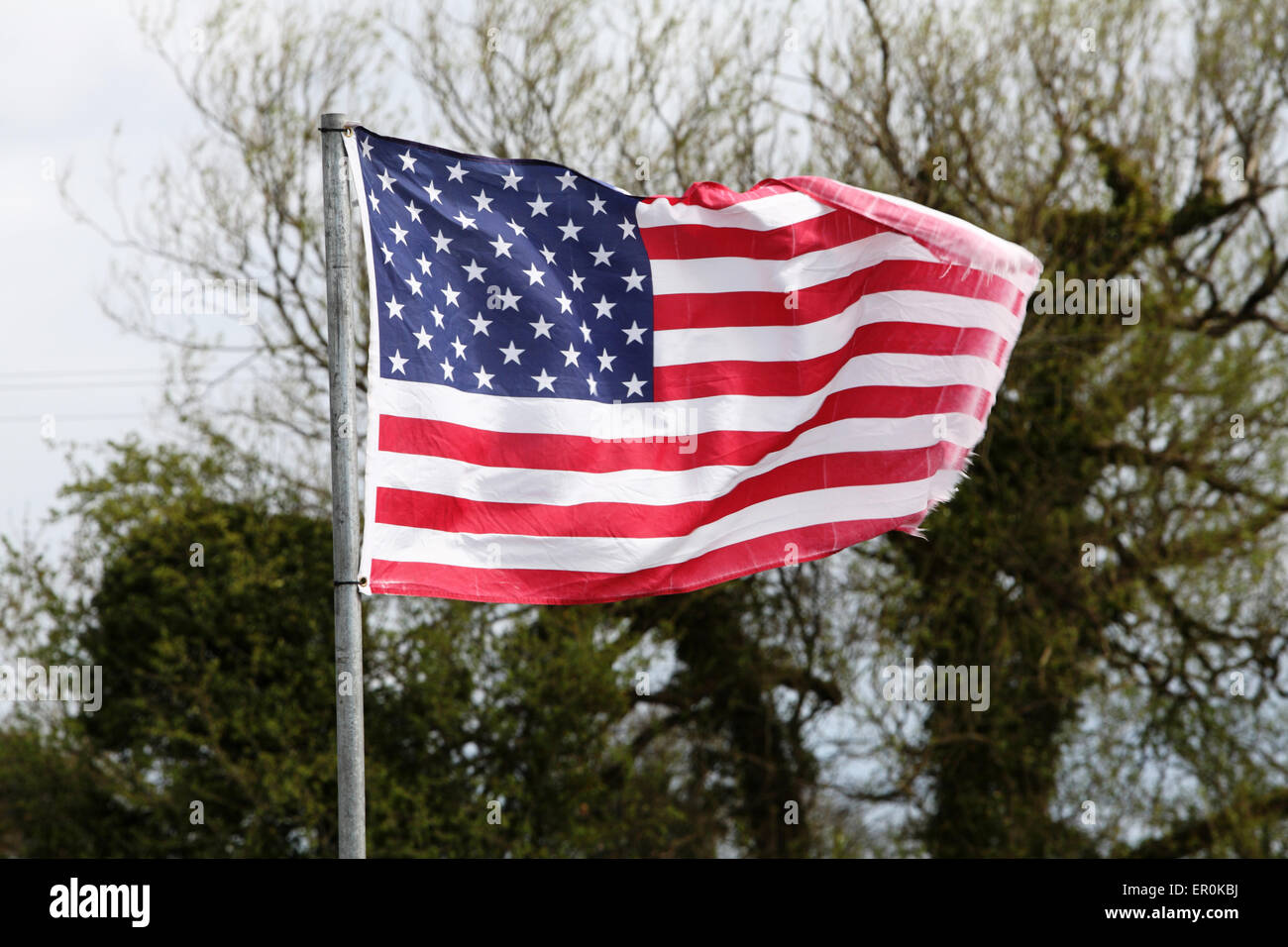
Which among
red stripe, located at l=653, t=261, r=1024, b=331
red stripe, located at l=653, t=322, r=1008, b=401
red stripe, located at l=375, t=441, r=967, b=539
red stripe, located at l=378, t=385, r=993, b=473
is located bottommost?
red stripe, located at l=375, t=441, r=967, b=539

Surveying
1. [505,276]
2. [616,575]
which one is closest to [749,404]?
[616,575]

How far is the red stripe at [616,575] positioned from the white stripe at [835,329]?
858mm

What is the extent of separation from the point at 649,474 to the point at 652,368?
0.50 metres

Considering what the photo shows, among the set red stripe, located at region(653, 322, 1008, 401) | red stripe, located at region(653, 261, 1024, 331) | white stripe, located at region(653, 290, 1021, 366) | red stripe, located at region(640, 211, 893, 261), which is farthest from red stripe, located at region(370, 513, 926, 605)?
red stripe, located at region(640, 211, 893, 261)

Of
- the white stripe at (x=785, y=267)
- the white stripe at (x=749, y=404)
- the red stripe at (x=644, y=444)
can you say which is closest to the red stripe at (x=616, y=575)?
the red stripe at (x=644, y=444)

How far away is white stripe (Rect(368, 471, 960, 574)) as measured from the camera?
529 centimetres

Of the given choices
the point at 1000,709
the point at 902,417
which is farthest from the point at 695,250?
the point at 1000,709

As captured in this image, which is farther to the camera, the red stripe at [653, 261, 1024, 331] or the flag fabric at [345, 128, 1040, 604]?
the red stripe at [653, 261, 1024, 331]

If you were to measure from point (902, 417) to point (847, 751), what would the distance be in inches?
367

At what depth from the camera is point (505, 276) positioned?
19.1 ft

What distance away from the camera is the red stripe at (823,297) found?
6195mm

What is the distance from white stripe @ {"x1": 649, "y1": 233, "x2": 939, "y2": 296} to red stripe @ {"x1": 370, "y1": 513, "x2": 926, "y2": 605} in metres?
1.18

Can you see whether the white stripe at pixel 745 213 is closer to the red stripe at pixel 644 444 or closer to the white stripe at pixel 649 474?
the red stripe at pixel 644 444

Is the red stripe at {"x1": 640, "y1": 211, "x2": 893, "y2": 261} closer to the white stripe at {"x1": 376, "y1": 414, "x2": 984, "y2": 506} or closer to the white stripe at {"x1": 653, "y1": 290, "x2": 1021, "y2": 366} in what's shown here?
the white stripe at {"x1": 653, "y1": 290, "x2": 1021, "y2": 366}
